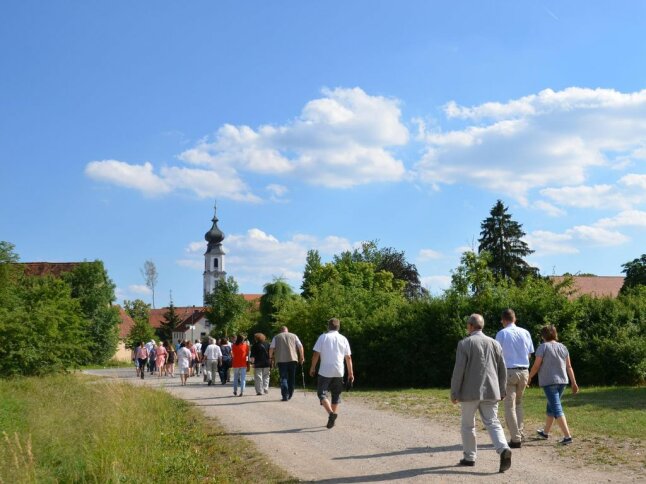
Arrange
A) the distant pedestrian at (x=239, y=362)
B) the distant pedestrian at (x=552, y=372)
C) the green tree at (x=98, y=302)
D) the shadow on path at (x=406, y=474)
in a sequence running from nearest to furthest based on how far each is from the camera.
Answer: the shadow on path at (x=406, y=474), the distant pedestrian at (x=552, y=372), the distant pedestrian at (x=239, y=362), the green tree at (x=98, y=302)

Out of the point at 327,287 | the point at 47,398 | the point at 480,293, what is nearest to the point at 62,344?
the point at 47,398

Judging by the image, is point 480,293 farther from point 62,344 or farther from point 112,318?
point 112,318

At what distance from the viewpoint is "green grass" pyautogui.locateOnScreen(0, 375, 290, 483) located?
30.2 ft

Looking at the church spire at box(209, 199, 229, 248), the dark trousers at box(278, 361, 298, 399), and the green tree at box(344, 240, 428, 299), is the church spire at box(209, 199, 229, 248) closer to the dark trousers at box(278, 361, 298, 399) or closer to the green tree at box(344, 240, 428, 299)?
the green tree at box(344, 240, 428, 299)

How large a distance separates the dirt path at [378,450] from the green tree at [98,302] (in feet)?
183

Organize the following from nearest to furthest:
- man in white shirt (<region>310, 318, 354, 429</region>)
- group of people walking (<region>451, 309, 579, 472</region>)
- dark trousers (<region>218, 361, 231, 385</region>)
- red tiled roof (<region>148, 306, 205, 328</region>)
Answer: group of people walking (<region>451, 309, 579, 472</region>) < man in white shirt (<region>310, 318, 354, 429</region>) < dark trousers (<region>218, 361, 231, 385</region>) < red tiled roof (<region>148, 306, 205, 328</region>)

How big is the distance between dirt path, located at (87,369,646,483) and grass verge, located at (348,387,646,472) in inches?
22.6

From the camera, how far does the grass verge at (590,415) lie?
991cm

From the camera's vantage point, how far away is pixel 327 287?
94.1 feet

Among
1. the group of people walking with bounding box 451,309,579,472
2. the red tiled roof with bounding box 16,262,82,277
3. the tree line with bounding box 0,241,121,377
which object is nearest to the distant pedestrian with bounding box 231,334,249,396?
the group of people walking with bounding box 451,309,579,472

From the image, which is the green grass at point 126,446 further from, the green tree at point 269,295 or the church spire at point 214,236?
the church spire at point 214,236

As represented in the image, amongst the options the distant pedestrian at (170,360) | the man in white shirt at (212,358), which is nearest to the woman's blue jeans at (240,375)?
the man in white shirt at (212,358)

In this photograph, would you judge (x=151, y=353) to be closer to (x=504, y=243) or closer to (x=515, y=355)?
(x=515, y=355)

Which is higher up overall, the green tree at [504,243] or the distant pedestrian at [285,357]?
the green tree at [504,243]
